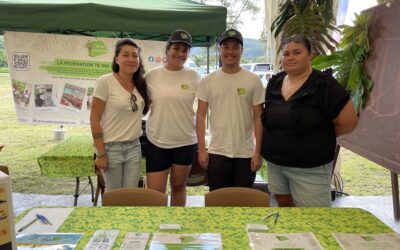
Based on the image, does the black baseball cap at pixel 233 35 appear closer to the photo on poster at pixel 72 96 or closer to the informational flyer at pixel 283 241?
the informational flyer at pixel 283 241

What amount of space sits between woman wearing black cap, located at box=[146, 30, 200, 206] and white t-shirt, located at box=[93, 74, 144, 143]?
0.13m

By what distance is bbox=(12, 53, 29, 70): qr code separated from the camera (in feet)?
11.6

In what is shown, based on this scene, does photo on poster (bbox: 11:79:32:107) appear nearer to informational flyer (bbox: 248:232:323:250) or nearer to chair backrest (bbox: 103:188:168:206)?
chair backrest (bbox: 103:188:168:206)

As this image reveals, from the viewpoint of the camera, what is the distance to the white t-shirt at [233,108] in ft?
6.90

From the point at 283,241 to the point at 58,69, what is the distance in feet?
10.1

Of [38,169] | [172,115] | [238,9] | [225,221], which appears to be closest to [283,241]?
[225,221]

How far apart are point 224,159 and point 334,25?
1.91 metres

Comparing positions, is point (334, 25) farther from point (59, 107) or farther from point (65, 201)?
point (65, 201)

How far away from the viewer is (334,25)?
321 cm

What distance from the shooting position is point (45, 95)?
363 centimetres

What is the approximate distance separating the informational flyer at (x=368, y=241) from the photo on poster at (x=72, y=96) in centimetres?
304

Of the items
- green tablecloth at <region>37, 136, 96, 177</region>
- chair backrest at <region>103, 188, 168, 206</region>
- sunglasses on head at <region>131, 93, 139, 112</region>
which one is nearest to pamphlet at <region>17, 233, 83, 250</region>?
A: chair backrest at <region>103, 188, 168, 206</region>

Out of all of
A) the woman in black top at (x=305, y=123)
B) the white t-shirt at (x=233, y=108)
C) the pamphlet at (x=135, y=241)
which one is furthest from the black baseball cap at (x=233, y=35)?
the pamphlet at (x=135, y=241)

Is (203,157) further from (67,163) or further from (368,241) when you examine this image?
(67,163)
